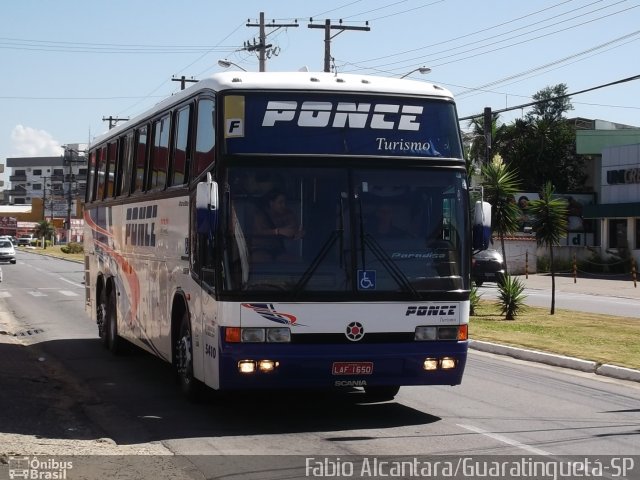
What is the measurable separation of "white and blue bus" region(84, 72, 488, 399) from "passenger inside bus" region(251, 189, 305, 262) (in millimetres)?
13

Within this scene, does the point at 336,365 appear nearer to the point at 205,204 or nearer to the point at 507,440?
the point at 507,440

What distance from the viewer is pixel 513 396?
12406 mm

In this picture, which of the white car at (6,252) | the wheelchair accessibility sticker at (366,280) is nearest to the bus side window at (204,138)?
the wheelchair accessibility sticker at (366,280)

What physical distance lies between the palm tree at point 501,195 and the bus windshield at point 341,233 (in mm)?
19185

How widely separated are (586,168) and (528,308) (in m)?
54.2

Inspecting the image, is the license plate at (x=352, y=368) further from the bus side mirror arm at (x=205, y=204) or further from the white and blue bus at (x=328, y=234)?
the bus side mirror arm at (x=205, y=204)

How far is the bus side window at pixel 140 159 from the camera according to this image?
46.3 ft

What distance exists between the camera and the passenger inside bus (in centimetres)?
977

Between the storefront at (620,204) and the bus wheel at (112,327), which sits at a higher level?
the storefront at (620,204)

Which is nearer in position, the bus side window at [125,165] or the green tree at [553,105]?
the bus side window at [125,165]

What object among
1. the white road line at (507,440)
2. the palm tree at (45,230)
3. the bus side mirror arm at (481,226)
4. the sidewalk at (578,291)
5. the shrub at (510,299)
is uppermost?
the bus side mirror arm at (481,226)

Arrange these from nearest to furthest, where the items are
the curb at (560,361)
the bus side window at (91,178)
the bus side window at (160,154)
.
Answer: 1. the bus side window at (160,154)
2. the curb at (560,361)
3. the bus side window at (91,178)

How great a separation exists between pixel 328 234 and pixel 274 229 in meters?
0.52

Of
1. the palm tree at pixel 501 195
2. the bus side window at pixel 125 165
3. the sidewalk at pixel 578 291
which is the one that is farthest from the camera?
the palm tree at pixel 501 195
